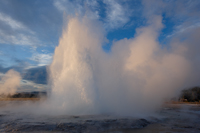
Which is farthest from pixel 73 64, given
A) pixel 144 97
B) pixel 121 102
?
pixel 144 97

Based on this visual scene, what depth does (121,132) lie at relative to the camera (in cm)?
889

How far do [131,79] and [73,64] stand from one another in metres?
7.89

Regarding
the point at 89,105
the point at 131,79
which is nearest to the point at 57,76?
the point at 89,105

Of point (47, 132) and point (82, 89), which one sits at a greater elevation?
point (82, 89)

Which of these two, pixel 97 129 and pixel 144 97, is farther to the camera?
pixel 144 97

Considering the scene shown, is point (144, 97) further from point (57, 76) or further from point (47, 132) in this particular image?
point (47, 132)

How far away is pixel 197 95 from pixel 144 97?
34088 millimetres

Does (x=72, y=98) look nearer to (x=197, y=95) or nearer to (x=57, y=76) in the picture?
(x=57, y=76)

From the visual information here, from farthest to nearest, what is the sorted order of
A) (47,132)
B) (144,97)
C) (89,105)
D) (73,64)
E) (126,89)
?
(144,97)
(126,89)
(73,64)
(89,105)
(47,132)

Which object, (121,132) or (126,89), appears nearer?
(121,132)

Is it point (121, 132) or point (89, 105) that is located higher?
point (89, 105)

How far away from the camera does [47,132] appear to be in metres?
8.49

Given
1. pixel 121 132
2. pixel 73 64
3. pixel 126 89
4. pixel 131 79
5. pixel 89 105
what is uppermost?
pixel 73 64

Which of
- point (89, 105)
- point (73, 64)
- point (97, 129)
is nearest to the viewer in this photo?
point (97, 129)
